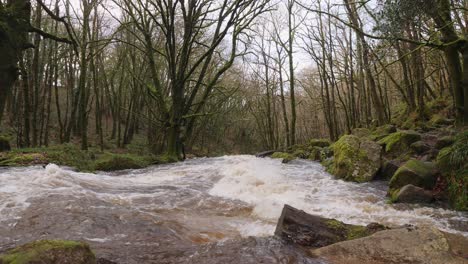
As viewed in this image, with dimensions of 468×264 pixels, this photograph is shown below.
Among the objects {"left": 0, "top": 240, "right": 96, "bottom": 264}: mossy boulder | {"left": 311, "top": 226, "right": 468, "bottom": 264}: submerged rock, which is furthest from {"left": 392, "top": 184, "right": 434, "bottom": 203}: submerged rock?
{"left": 0, "top": 240, "right": 96, "bottom": 264}: mossy boulder

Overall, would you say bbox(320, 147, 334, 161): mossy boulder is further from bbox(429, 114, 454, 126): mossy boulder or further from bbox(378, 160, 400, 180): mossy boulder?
bbox(378, 160, 400, 180): mossy boulder

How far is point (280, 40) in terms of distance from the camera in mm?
27859

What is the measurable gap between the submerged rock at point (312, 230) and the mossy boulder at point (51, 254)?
2.28 m

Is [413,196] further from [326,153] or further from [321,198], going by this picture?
[326,153]

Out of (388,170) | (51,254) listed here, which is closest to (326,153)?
(388,170)

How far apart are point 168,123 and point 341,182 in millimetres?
10063

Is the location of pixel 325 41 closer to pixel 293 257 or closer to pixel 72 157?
pixel 72 157

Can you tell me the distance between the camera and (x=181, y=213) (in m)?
6.06

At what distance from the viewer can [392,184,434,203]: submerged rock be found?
21.5 ft

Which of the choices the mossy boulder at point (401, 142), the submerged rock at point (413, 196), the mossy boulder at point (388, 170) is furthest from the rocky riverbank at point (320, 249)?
the mossy boulder at point (401, 142)

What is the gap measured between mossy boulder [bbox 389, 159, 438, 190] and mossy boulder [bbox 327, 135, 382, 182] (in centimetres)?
188

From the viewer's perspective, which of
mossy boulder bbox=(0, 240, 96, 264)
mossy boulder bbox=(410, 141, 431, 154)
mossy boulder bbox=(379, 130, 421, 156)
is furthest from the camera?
mossy boulder bbox=(379, 130, 421, 156)

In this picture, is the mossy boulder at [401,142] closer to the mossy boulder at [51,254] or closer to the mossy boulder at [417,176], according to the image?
the mossy boulder at [417,176]

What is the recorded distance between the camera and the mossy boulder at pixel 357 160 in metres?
9.41
